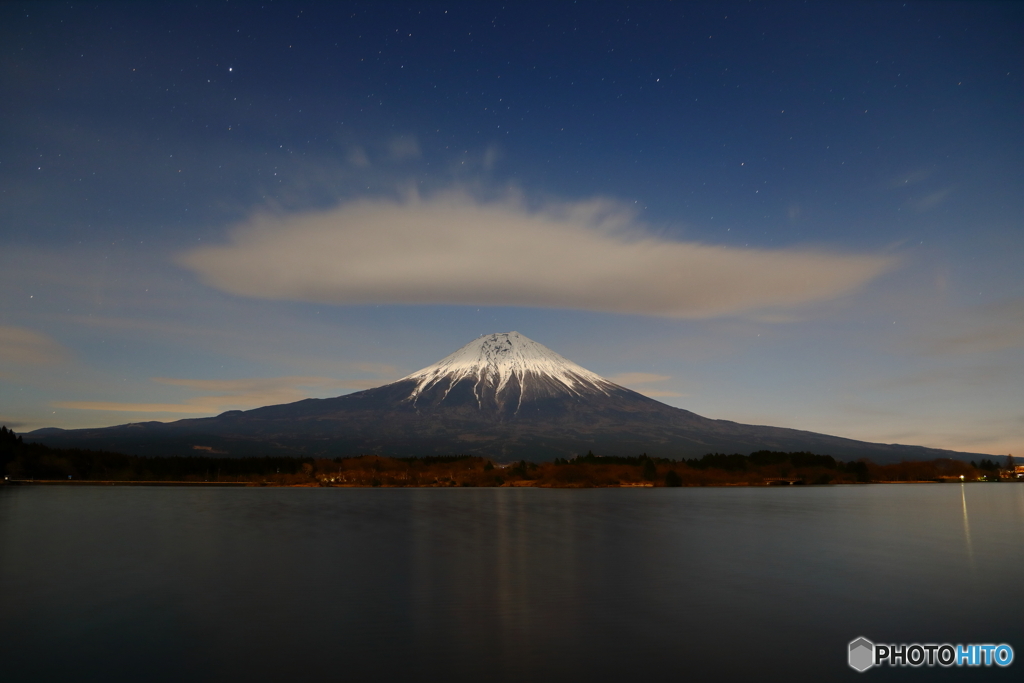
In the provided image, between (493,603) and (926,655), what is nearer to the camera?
(926,655)

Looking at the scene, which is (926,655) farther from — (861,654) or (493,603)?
(493,603)

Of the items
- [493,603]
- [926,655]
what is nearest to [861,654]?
[926,655]

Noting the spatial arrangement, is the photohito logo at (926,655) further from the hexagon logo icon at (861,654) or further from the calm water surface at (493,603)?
the calm water surface at (493,603)

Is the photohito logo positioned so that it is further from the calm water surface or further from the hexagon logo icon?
the calm water surface

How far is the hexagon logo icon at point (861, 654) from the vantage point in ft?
70.3

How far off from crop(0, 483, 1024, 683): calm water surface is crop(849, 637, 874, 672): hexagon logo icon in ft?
1.33

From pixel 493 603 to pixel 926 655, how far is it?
17.2m

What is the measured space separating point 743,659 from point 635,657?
346 cm

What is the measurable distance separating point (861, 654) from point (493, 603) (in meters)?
15.2

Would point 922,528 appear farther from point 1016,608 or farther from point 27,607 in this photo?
point 27,607

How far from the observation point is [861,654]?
23.1 meters

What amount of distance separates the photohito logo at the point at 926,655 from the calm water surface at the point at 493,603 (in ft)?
1.91

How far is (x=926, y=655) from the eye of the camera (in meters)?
23.1

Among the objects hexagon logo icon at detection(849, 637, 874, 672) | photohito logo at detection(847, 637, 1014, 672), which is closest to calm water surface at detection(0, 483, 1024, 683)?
hexagon logo icon at detection(849, 637, 874, 672)
